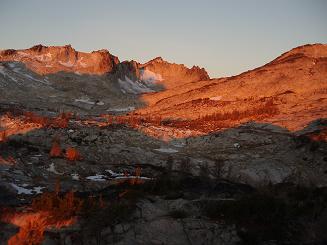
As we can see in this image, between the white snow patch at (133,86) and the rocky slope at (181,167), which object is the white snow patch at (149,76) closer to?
the white snow patch at (133,86)

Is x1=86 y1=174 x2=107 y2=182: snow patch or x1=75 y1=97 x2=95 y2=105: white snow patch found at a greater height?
x1=75 y1=97 x2=95 y2=105: white snow patch

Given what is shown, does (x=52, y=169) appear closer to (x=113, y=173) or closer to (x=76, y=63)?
(x=113, y=173)

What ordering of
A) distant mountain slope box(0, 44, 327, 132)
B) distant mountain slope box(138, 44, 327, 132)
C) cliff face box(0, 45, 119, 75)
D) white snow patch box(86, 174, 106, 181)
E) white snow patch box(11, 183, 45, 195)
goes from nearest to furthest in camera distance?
white snow patch box(11, 183, 45, 195) → white snow patch box(86, 174, 106, 181) → distant mountain slope box(138, 44, 327, 132) → distant mountain slope box(0, 44, 327, 132) → cliff face box(0, 45, 119, 75)

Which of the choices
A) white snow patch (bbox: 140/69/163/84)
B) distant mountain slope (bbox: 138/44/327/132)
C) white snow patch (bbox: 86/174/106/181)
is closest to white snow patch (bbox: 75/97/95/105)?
distant mountain slope (bbox: 138/44/327/132)

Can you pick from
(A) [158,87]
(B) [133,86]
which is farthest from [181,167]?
(A) [158,87]

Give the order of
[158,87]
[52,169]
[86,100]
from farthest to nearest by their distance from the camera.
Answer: [158,87] < [86,100] < [52,169]

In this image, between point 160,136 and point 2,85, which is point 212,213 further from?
point 2,85

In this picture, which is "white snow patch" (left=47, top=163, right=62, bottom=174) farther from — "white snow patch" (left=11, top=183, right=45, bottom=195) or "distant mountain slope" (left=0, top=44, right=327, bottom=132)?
"distant mountain slope" (left=0, top=44, right=327, bottom=132)

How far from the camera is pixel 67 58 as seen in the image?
84500 mm

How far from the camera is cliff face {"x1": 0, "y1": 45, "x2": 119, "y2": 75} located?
79.8 meters

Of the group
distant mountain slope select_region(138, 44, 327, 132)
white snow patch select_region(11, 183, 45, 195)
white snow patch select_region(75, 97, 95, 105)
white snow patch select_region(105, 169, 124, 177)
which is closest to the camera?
white snow patch select_region(11, 183, 45, 195)

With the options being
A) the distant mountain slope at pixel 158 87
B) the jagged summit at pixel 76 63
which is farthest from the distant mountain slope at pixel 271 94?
the jagged summit at pixel 76 63

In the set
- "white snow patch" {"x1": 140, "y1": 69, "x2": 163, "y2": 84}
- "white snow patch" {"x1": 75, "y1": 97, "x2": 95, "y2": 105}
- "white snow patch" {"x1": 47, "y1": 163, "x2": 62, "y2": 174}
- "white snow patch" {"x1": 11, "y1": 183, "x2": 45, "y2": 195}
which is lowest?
Result: "white snow patch" {"x1": 11, "y1": 183, "x2": 45, "y2": 195}

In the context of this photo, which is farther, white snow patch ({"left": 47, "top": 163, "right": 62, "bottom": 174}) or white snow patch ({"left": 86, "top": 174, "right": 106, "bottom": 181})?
white snow patch ({"left": 47, "top": 163, "right": 62, "bottom": 174})
